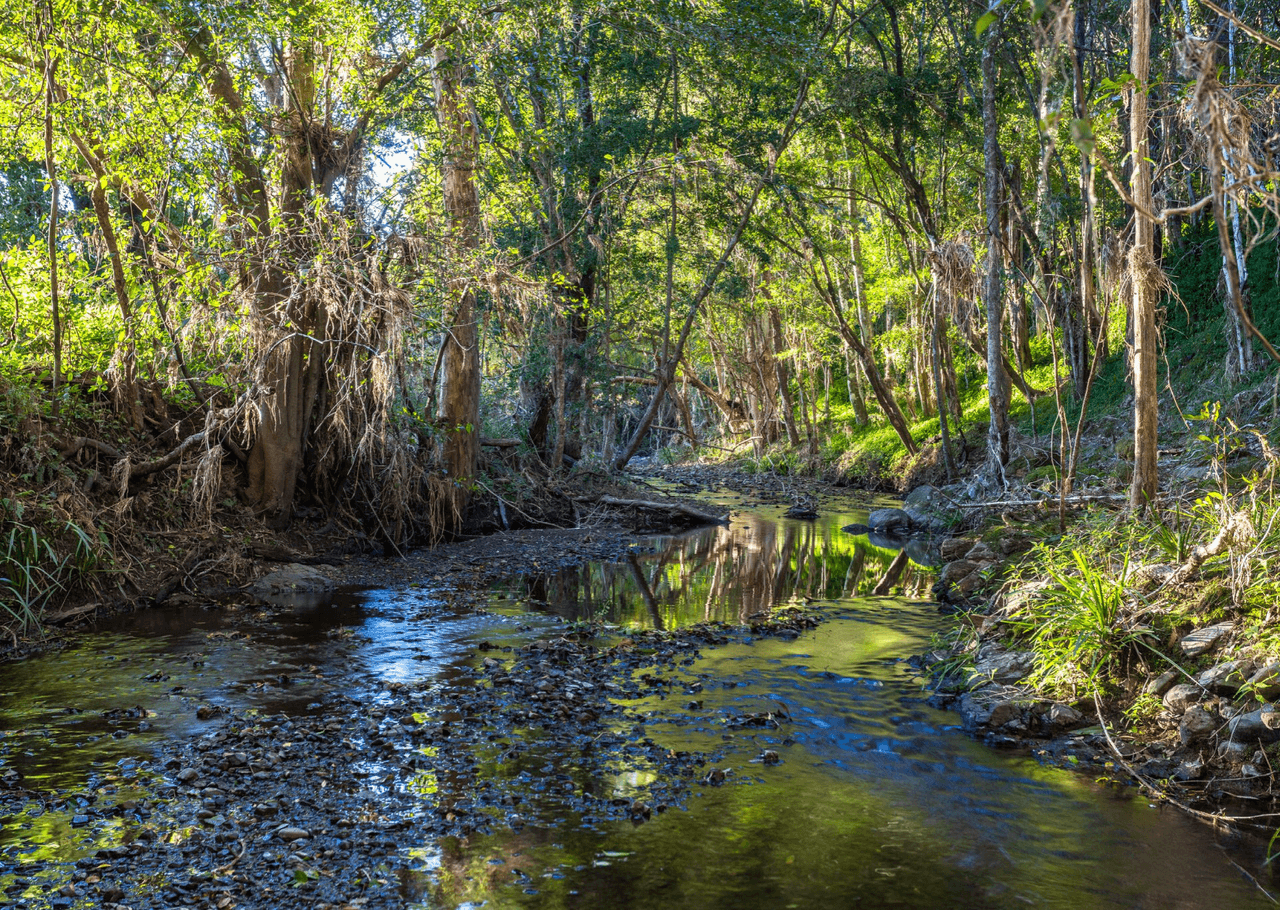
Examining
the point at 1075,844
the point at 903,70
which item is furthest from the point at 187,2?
the point at 903,70

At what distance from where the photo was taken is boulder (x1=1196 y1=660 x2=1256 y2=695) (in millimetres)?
6266

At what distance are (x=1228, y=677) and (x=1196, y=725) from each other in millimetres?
418

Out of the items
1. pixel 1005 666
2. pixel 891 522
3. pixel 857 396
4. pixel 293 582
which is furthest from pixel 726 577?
pixel 857 396

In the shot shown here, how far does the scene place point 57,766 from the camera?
5688 mm

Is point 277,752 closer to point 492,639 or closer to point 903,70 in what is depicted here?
point 492,639

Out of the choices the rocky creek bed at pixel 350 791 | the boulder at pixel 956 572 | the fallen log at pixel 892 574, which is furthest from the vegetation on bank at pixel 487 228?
the rocky creek bed at pixel 350 791

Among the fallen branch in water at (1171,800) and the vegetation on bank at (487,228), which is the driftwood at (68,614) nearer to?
the vegetation on bank at (487,228)

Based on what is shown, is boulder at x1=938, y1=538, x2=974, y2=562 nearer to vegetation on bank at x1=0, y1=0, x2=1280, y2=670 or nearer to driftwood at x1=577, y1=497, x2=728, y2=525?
vegetation on bank at x1=0, y1=0, x2=1280, y2=670

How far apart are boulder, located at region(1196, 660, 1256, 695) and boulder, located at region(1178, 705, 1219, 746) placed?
0.22 m

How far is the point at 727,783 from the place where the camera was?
597 centimetres

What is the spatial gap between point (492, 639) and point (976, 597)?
20.8 feet

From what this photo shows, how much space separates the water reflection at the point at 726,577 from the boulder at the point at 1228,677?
5546mm

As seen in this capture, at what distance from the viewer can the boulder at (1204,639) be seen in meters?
6.70

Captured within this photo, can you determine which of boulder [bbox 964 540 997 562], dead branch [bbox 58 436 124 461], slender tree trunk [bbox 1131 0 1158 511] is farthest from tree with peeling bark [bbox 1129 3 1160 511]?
dead branch [bbox 58 436 124 461]
